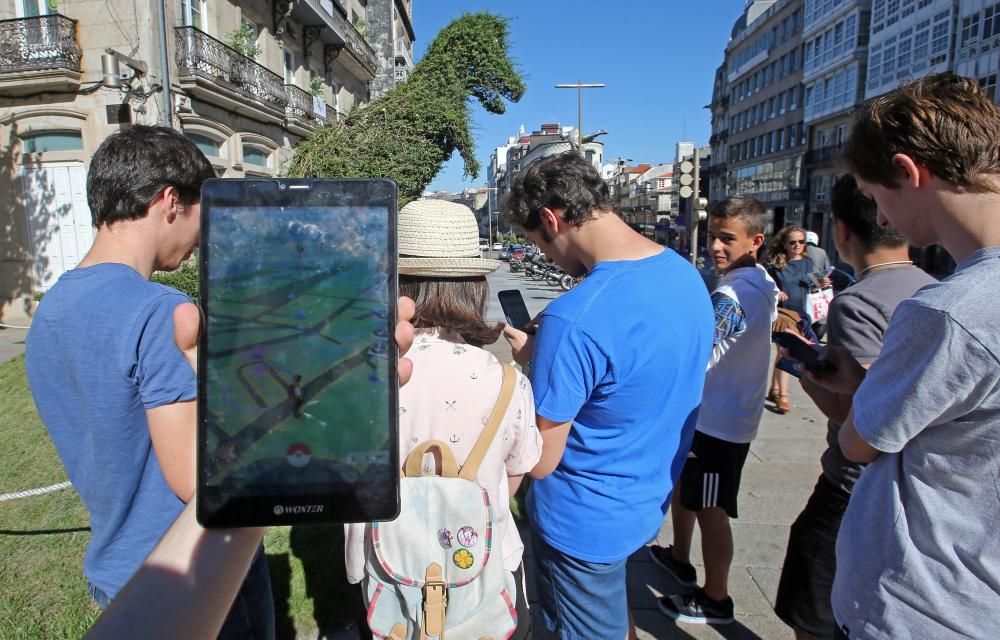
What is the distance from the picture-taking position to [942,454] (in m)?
1.23

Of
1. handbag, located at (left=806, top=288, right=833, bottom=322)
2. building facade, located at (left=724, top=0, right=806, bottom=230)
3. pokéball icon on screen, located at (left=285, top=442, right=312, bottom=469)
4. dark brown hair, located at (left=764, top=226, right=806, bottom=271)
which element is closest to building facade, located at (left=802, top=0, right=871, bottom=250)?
building facade, located at (left=724, top=0, right=806, bottom=230)

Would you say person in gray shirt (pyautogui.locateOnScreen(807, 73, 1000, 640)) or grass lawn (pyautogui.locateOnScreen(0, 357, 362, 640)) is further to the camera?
grass lawn (pyautogui.locateOnScreen(0, 357, 362, 640))

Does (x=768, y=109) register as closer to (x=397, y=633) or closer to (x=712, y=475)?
(x=712, y=475)

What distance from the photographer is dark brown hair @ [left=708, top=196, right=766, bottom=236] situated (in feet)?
10.1

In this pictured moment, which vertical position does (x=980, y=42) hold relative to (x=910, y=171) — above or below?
above

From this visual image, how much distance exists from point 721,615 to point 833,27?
1952 inches

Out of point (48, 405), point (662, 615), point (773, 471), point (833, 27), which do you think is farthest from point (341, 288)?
point (833, 27)

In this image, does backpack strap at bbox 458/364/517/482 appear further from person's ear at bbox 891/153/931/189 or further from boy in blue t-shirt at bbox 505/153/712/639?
person's ear at bbox 891/153/931/189

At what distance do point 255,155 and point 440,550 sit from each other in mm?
17760

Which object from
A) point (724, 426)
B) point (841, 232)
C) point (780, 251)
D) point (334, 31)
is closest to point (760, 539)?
point (724, 426)

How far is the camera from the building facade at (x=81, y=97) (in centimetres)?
1243

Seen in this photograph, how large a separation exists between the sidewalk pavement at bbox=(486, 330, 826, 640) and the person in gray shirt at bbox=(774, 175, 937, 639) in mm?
597

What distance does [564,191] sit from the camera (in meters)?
1.97

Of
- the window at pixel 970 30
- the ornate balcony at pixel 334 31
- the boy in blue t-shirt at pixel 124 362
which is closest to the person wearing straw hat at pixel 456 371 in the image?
the boy in blue t-shirt at pixel 124 362
